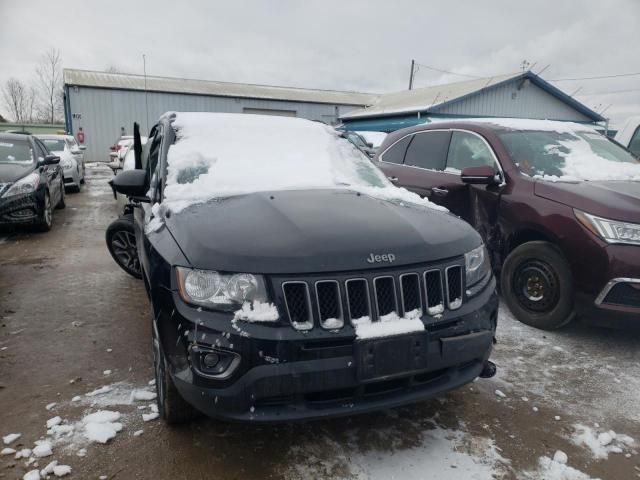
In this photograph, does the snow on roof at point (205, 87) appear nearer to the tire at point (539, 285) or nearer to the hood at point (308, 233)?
the tire at point (539, 285)

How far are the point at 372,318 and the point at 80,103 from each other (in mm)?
29092

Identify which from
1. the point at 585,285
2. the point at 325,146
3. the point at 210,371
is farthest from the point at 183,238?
the point at 585,285

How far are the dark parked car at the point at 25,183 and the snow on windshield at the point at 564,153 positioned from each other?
627 centimetres

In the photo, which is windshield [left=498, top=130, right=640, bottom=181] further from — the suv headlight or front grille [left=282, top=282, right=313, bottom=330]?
front grille [left=282, top=282, right=313, bottom=330]

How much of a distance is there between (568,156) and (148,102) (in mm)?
27917

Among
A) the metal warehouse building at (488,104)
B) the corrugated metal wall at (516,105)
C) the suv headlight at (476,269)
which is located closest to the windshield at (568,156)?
the suv headlight at (476,269)

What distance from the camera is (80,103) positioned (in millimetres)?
26547

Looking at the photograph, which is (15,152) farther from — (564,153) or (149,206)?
(564,153)

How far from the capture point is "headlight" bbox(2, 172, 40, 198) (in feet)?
21.8

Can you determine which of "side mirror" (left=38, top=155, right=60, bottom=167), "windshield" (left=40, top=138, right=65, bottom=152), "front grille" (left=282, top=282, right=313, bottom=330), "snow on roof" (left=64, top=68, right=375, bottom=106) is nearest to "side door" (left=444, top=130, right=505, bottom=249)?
"front grille" (left=282, top=282, right=313, bottom=330)

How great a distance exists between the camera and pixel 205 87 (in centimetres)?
3142

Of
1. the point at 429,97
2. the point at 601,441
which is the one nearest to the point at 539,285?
the point at 601,441

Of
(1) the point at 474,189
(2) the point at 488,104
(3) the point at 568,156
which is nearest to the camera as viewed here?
(3) the point at 568,156

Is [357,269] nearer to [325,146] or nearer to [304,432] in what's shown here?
[304,432]
